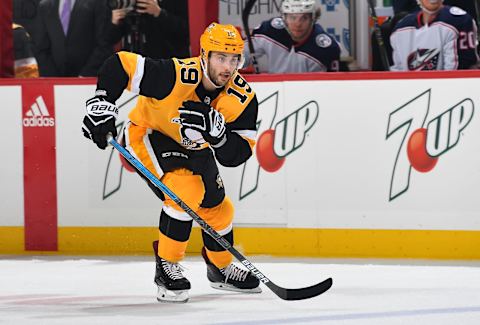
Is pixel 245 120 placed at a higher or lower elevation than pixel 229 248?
higher

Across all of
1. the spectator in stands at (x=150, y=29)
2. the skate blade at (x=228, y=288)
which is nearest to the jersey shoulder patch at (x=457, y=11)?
the spectator in stands at (x=150, y=29)

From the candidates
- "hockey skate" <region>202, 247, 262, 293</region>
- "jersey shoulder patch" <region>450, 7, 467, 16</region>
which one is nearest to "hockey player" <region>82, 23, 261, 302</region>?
"hockey skate" <region>202, 247, 262, 293</region>

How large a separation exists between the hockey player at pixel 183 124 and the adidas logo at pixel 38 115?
1.46 m

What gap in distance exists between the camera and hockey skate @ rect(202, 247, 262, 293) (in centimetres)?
527

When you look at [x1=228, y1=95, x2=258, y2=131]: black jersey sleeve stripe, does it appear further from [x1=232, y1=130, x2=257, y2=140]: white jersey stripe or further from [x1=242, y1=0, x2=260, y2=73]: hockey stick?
[x1=242, y1=0, x2=260, y2=73]: hockey stick

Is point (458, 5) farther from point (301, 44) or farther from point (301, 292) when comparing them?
point (301, 292)

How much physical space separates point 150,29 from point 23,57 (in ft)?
3.05

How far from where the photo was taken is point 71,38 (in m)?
7.11

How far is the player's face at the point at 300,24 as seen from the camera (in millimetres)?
6609

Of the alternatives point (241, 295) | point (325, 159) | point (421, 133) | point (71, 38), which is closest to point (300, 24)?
point (325, 159)

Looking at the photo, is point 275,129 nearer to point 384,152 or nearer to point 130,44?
point 384,152

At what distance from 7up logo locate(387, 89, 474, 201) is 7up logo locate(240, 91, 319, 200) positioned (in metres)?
0.42

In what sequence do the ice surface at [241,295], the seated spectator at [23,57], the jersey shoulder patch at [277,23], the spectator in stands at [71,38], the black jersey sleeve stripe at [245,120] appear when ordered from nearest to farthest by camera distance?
1. the ice surface at [241,295]
2. the black jersey sleeve stripe at [245,120]
3. the jersey shoulder patch at [277,23]
4. the spectator in stands at [71,38]
5. the seated spectator at [23,57]

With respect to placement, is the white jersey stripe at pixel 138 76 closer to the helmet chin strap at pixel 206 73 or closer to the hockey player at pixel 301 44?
the helmet chin strap at pixel 206 73
